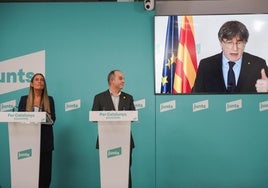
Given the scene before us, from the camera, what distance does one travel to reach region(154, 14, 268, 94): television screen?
4.61 meters

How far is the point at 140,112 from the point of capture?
467 cm

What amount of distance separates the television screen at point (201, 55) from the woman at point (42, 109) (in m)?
1.59

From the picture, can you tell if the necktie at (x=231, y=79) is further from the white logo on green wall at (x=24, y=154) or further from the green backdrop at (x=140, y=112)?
the white logo on green wall at (x=24, y=154)

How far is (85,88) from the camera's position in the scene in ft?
15.5

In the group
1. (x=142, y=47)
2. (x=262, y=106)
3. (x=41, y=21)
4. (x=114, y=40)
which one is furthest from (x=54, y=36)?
(x=262, y=106)

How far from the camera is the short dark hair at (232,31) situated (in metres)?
4.61

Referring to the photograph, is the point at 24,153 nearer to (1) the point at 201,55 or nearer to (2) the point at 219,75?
(1) the point at 201,55

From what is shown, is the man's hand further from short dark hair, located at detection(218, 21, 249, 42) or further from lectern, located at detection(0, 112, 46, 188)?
lectern, located at detection(0, 112, 46, 188)

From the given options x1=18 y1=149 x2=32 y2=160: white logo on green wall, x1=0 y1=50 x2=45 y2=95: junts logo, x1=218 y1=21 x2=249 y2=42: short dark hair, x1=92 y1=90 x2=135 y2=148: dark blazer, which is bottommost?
x1=18 y1=149 x2=32 y2=160: white logo on green wall

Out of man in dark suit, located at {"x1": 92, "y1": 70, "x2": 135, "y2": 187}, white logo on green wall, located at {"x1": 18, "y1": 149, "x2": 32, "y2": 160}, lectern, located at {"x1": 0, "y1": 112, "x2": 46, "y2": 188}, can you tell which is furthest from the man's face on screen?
white logo on green wall, located at {"x1": 18, "y1": 149, "x2": 32, "y2": 160}

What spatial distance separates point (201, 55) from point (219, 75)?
0.37m

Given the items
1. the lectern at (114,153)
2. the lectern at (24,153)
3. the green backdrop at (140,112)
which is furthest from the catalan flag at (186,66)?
the lectern at (24,153)

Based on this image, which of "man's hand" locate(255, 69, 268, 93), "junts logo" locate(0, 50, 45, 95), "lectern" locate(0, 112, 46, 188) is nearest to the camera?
"lectern" locate(0, 112, 46, 188)

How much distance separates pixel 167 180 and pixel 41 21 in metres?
2.84
